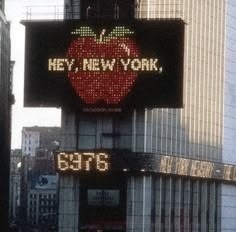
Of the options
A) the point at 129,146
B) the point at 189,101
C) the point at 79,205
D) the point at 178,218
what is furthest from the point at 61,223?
the point at 189,101

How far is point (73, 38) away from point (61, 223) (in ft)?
42.4

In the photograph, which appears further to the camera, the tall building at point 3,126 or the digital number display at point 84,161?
the tall building at point 3,126

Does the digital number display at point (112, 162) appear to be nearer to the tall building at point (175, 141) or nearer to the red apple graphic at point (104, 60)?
the tall building at point (175, 141)

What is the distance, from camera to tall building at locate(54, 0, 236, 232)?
83812 mm

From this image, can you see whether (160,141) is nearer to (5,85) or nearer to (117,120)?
(117,120)

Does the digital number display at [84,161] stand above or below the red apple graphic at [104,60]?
below

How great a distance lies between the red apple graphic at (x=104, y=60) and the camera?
8081 centimetres

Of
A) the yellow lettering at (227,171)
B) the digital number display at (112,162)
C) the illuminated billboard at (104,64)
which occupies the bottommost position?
the yellow lettering at (227,171)

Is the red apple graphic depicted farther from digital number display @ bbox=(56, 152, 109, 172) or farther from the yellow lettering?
the yellow lettering

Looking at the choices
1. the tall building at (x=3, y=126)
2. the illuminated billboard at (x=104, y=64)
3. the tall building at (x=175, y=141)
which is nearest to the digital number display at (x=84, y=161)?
the tall building at (x=175, y=141)

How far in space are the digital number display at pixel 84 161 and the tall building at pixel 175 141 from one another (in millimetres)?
1587

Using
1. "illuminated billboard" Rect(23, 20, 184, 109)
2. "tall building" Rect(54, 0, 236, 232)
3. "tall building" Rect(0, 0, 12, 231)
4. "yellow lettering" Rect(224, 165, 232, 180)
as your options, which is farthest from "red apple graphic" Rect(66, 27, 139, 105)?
"tall building" Rect(0, 0, 12, 231)

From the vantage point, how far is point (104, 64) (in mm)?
81062

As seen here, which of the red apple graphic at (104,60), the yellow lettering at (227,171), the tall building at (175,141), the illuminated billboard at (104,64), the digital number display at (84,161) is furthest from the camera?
the yellow lettering at (227,171)
